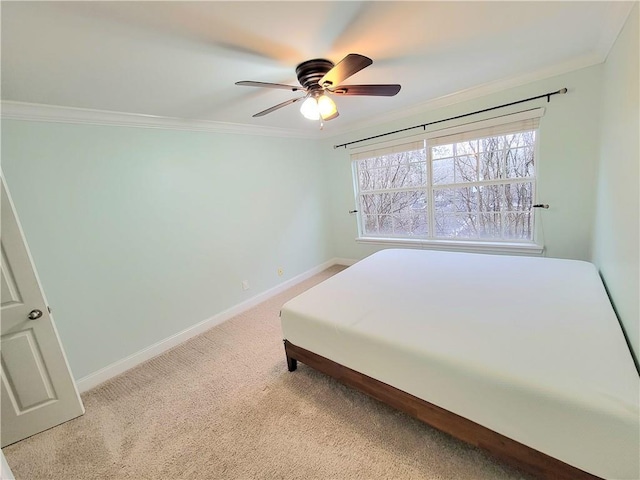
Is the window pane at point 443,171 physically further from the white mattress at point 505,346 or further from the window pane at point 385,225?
the white mattress at point 505,346

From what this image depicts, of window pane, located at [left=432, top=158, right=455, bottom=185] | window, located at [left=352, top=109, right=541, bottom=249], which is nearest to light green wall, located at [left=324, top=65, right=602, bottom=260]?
window, located at [left=352, top=109, right=541, bottom=249]

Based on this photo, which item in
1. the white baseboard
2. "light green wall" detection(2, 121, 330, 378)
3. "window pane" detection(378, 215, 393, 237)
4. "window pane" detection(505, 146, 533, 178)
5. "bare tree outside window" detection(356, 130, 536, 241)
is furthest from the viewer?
"window pane" detection(378, 215, 393, 237)

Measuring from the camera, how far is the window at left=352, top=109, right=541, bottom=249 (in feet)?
9.53

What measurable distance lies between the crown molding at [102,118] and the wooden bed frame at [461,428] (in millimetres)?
A: 2543

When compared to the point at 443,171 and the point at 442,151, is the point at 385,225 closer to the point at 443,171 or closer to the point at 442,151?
A: the point at 443,171

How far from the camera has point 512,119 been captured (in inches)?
107

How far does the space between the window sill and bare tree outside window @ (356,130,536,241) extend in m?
0.10

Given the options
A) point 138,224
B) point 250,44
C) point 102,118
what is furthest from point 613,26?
point 138,224

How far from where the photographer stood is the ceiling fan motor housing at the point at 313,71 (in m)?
1.74

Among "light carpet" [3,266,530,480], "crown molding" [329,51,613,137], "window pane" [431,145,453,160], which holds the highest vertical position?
"crown molding" [329,51,613,137]

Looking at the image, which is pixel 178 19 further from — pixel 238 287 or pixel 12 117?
pixel 238 287

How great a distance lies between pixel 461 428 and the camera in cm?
133

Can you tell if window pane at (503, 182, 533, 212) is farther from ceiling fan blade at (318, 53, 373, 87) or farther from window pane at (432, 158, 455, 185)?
ceiling fan blade at (318, 53, 373, 87)

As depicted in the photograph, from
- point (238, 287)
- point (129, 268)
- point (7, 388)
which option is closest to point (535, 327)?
point (238, 287)
